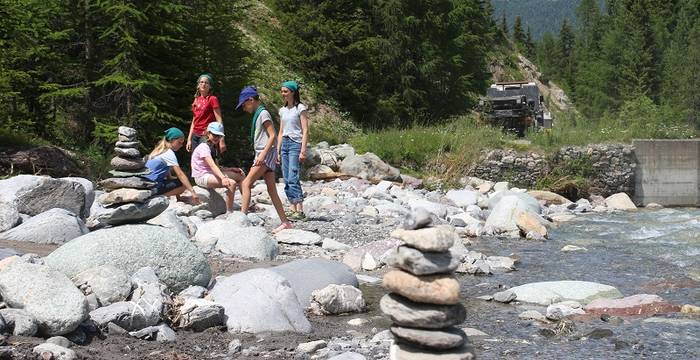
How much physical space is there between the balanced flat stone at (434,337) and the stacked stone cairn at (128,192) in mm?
3955

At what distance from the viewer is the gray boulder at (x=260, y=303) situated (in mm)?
5465

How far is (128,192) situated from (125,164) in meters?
0.32

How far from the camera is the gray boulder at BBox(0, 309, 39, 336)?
15.1 ft

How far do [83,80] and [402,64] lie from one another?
13.7m

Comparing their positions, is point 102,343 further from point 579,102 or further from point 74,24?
point 579,102

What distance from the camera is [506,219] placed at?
12352 mm

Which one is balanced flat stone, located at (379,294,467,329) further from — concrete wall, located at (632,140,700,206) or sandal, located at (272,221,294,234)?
concrete wall, located at (632,140,700,206)

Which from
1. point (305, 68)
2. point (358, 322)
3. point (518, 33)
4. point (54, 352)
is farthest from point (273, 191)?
point (518, 33)

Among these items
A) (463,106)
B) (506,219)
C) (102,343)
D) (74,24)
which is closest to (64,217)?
(102,343)

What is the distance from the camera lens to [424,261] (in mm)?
3826

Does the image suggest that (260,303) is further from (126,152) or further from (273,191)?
(273,191)

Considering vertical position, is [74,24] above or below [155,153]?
above

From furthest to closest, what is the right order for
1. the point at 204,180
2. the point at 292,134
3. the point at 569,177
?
the point at 569,177 < the point at 204,180 < the point at 292,134

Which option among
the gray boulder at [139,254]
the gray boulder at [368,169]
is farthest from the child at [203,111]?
the gray boulder at [368,169]
